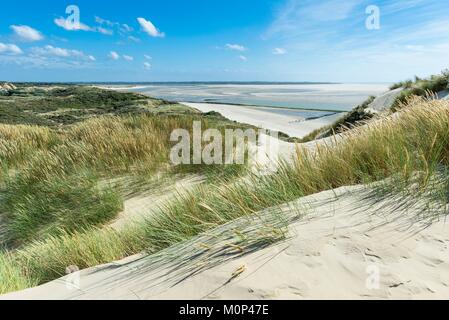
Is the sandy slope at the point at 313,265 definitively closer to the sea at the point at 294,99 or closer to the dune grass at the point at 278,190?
the dune grass at the point at 278,190

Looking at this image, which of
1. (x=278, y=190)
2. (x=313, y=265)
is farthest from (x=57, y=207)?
(x=313, y=265)

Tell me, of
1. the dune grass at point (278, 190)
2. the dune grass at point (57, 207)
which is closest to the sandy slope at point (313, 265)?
the dune grass at point (278, 190)

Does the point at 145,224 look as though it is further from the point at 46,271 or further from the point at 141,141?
the point at 141,141

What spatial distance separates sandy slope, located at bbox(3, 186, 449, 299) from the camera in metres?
1.92

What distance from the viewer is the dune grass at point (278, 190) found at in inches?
126

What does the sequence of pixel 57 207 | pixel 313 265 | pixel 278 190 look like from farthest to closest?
1. pixel 57 207
2. pixel 278 190
3. pixel 313 265

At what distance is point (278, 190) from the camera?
3.51 m

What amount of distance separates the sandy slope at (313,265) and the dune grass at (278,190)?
0.42m

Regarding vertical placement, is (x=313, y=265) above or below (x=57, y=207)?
above

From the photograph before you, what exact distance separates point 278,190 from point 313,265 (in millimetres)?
1437

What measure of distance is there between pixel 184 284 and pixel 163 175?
376 centimetres

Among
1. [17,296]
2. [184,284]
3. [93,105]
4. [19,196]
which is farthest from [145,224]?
[93,105]

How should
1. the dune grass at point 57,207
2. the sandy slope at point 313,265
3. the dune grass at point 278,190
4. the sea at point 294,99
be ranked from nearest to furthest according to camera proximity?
1. the sandy slope at point 313,265
2. the dune grass at point 278,190
3. the dune grass at point 57,207
4. the sea at point 294,99

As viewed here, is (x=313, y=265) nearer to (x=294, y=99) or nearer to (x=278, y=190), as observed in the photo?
(x=278, y=190)
